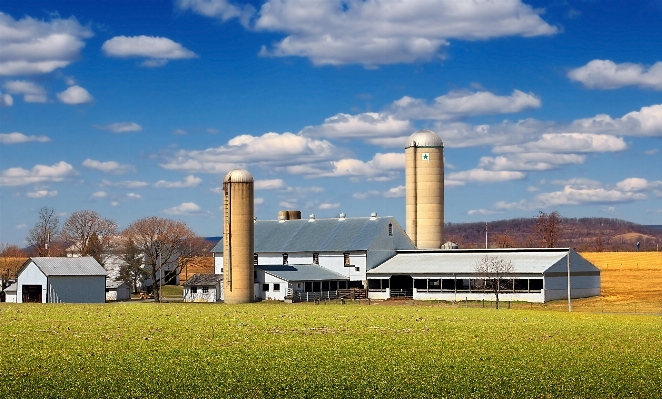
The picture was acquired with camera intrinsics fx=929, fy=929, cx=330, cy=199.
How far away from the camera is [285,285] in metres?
78.6

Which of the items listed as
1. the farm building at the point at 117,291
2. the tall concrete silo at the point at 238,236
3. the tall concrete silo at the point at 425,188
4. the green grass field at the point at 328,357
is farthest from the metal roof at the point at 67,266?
the tall concrete silo at the point at 425,188

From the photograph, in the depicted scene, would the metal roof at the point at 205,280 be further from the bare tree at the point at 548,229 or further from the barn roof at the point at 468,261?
the bare tree at the point at 548,229

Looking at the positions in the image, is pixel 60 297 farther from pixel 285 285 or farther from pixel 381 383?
pixel 381 383

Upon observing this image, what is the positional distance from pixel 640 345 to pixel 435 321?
45.3ft

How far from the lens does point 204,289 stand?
3255 inches

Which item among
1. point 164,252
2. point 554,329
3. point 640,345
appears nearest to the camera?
point 640,345

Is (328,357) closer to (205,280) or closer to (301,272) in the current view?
(301,272)

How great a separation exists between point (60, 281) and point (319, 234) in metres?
25.2

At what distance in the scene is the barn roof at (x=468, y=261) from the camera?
7362 cm

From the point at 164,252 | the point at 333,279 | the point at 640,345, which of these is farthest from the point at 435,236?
the point at 640,345

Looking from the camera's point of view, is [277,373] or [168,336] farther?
[168,336]

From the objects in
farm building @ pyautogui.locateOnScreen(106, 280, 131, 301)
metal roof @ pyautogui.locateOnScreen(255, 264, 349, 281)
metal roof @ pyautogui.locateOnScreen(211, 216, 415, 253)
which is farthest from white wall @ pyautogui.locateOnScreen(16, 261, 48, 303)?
metal roof @ pyautogui.locateOnScreen(211, 216, 415, 253)

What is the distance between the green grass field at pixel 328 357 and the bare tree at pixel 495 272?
21661mm

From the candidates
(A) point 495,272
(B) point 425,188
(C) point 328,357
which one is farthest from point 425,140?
(C) point 328,357
